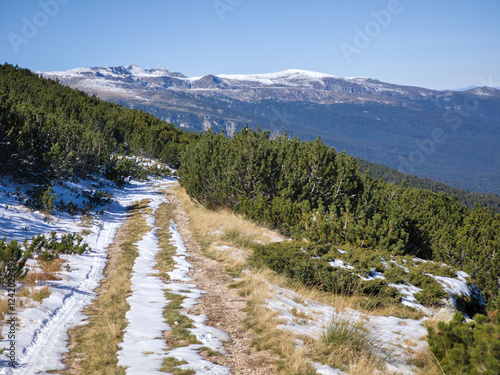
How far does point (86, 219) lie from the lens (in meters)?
15.9

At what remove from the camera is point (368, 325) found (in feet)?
20.4

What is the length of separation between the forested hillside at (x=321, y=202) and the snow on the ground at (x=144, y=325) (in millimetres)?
6657

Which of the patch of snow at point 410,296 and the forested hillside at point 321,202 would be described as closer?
the patch of snow at point 410,296

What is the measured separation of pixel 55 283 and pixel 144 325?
3242mm

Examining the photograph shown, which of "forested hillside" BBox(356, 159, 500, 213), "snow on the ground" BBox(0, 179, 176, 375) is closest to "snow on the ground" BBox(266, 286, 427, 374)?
"snow on the ground" BBox(0, 179, 176, 375)

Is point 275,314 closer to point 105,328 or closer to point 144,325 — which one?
point 144,325

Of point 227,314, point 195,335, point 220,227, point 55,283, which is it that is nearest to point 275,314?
point 227,314

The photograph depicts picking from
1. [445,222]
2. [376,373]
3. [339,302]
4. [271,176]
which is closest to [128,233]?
[271,176]

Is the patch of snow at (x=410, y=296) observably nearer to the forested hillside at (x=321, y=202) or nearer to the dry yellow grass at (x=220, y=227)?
the forested hillside at (x=321, y=202)

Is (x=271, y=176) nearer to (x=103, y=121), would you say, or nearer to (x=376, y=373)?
(x=376, y=373)

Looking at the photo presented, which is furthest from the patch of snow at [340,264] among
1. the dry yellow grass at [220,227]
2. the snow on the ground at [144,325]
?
the snow on the ground at [144,325]

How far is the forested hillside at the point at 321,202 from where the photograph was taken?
13312mm

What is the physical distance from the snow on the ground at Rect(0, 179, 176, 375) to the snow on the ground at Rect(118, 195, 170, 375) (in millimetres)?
930

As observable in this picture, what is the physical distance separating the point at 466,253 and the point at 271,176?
11130mm
